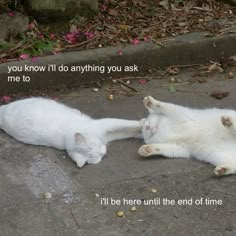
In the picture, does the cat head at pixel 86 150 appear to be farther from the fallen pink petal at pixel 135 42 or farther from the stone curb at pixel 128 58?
the fallen pink petal at pixel 135 42

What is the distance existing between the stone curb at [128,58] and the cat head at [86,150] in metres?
1.09

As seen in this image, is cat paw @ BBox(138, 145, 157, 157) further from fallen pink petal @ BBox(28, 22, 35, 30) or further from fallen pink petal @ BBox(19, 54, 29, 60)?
fallen pink petal @ BBox(28, 22, 35, 30)

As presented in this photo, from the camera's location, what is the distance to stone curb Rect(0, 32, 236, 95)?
16.8 ft

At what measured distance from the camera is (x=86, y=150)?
4160 mm

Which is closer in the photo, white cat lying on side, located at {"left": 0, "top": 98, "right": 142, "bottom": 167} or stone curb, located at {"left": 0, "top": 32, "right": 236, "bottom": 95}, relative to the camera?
white cat lying on side, located at {"left": 0, "top": 98, "right": 142, "bottom": 167}

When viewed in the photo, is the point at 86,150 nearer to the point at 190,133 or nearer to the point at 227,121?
the point at 190,133

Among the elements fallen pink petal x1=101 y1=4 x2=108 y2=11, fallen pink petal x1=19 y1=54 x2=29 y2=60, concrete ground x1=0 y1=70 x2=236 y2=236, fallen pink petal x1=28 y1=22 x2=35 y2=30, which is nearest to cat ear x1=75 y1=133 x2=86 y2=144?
concrete ground x1=0 y1=70 x2=236 y2=236

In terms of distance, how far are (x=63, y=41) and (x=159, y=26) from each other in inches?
37.1

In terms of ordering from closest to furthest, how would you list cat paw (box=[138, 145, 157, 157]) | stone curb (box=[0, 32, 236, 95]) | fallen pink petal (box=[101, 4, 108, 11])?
cat paw (box=[138, 145, 157, 157]), stone curb (box=[0, 32, 236, 95]), fallen pink petal (box=[101, 4, 108, 11])

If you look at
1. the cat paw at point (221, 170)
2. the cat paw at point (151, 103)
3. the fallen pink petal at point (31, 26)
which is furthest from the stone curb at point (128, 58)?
the cat paw at point (221, 170)

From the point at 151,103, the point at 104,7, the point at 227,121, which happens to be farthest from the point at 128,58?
the point at 227,121

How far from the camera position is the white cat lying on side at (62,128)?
13.9 feet

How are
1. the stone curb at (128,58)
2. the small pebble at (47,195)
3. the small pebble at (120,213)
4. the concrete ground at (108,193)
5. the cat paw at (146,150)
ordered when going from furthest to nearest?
the stone curb at (128,58), the cat paw at (146,150), the small pebble at (47,195), the small pebble at (120,213), the concrete ground at (108,193)

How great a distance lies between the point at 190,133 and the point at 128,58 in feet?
4.47
